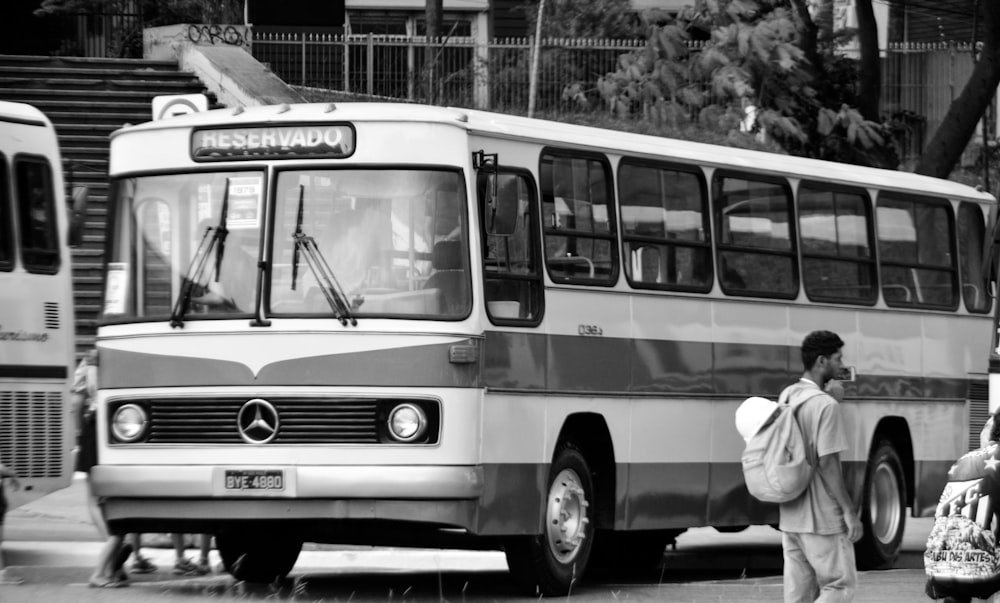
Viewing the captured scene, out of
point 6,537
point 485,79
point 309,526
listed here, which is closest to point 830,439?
point 309,526

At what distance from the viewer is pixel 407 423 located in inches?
454

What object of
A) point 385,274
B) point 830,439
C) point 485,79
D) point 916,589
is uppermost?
point 485,79

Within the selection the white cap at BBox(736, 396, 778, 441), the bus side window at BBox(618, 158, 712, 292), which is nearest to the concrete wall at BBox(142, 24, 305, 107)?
the bus side window at BBox(618, 158, 712, 292)

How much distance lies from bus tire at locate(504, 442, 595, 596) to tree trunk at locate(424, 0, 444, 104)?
19410mm

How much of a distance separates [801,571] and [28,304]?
7.71m

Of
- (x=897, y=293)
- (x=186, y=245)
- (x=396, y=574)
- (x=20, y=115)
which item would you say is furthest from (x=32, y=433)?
(x=897, y=293)

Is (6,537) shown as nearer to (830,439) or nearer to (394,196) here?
(394,196)

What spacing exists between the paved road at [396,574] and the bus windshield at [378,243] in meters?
1.85

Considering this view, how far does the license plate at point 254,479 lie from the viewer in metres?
11.5

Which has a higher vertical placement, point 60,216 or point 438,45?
point 438,45

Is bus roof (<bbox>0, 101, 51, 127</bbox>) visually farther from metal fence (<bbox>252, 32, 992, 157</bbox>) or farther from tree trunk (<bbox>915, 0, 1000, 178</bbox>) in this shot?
metal fence (<bbox>252, 32, 992, 157</bbox>)

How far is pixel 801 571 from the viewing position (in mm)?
9875

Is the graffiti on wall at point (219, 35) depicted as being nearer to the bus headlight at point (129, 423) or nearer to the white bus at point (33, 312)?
the white bus at point (33, 312)

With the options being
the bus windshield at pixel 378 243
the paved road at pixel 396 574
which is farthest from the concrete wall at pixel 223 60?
the bus windshield at pixel 378 243
